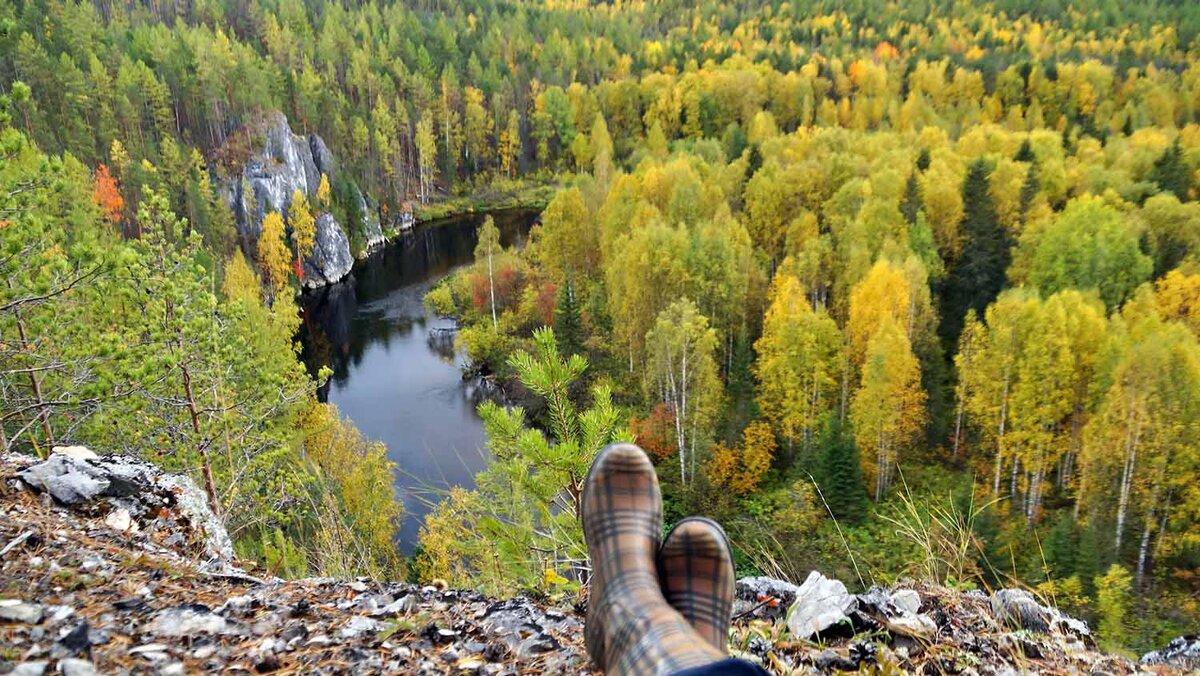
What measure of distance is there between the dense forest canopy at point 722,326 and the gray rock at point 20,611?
194 centimetres

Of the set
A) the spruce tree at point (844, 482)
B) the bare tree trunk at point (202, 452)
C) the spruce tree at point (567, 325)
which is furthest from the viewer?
the spruce tree at point (567, 325)

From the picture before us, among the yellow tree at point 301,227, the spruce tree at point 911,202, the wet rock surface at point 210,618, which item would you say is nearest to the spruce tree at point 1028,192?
the spruce tree at point 911,202

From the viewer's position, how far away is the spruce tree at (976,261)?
24.2m

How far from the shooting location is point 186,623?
2.94 m

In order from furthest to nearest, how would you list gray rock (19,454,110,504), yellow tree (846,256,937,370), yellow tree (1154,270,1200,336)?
yellow tree (846,256,937,370), yellow tree (1154,270,1200,336), gray rock (19,454,110,504)

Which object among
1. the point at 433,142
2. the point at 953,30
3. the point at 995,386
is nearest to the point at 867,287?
the point at 995,386

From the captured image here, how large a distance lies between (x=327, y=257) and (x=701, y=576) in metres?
43.2

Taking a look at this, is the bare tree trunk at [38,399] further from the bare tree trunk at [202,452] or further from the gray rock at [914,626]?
the gray rock at [914,626]

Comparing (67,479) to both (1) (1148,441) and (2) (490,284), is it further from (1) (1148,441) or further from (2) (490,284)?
(2) (490,284)

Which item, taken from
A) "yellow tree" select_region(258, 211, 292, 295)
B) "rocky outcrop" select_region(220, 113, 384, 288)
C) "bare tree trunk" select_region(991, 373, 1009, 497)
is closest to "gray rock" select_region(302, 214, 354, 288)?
"rocky outcrop" select_region(220, 113, 384, 288)

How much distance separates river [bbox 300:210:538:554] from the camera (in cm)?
2100

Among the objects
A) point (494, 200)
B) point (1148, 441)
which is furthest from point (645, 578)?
point (494, 200)

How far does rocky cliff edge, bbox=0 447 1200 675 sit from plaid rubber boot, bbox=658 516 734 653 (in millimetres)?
503

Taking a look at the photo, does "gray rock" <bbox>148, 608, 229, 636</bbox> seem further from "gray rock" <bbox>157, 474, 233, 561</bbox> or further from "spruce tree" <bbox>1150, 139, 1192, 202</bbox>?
"spruce tree" <bbox>1150, 139, 1192, 202</bbox>
